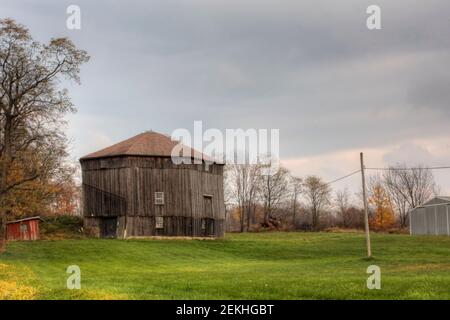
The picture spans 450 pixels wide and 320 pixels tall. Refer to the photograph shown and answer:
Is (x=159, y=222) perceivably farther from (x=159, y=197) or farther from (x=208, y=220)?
(x=208, y=220)

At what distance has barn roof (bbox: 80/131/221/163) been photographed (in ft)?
189

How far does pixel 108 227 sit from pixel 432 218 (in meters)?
35.1

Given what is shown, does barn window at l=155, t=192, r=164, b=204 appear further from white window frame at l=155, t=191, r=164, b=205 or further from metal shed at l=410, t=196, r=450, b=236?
metal shed at l=410, t=196, r=450, b=236

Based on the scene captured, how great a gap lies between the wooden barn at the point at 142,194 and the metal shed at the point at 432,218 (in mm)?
24266

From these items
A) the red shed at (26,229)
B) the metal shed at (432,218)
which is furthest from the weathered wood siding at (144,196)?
the metal shed at (432,218)

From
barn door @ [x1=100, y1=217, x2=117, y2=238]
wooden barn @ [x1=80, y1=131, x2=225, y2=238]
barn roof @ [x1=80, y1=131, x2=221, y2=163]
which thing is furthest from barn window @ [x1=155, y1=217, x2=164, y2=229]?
barn roof @ [x1=80, y1=131, x2=221, y2=163]

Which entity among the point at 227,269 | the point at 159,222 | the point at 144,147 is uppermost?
the point at 144,147

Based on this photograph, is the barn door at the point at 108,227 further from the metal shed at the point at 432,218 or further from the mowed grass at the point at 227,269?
the metal shed at the point at 432,218

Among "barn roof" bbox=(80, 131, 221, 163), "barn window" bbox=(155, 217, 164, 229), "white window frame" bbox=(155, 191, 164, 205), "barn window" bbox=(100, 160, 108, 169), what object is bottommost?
"barn window" bbox=(155, 217, 164, 229)

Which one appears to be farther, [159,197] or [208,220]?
[208,220]

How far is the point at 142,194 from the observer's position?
56.5m

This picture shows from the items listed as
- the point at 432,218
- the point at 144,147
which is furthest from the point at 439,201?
the point at 144,147

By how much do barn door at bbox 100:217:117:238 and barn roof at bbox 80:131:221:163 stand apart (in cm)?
618

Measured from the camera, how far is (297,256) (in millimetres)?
46281
